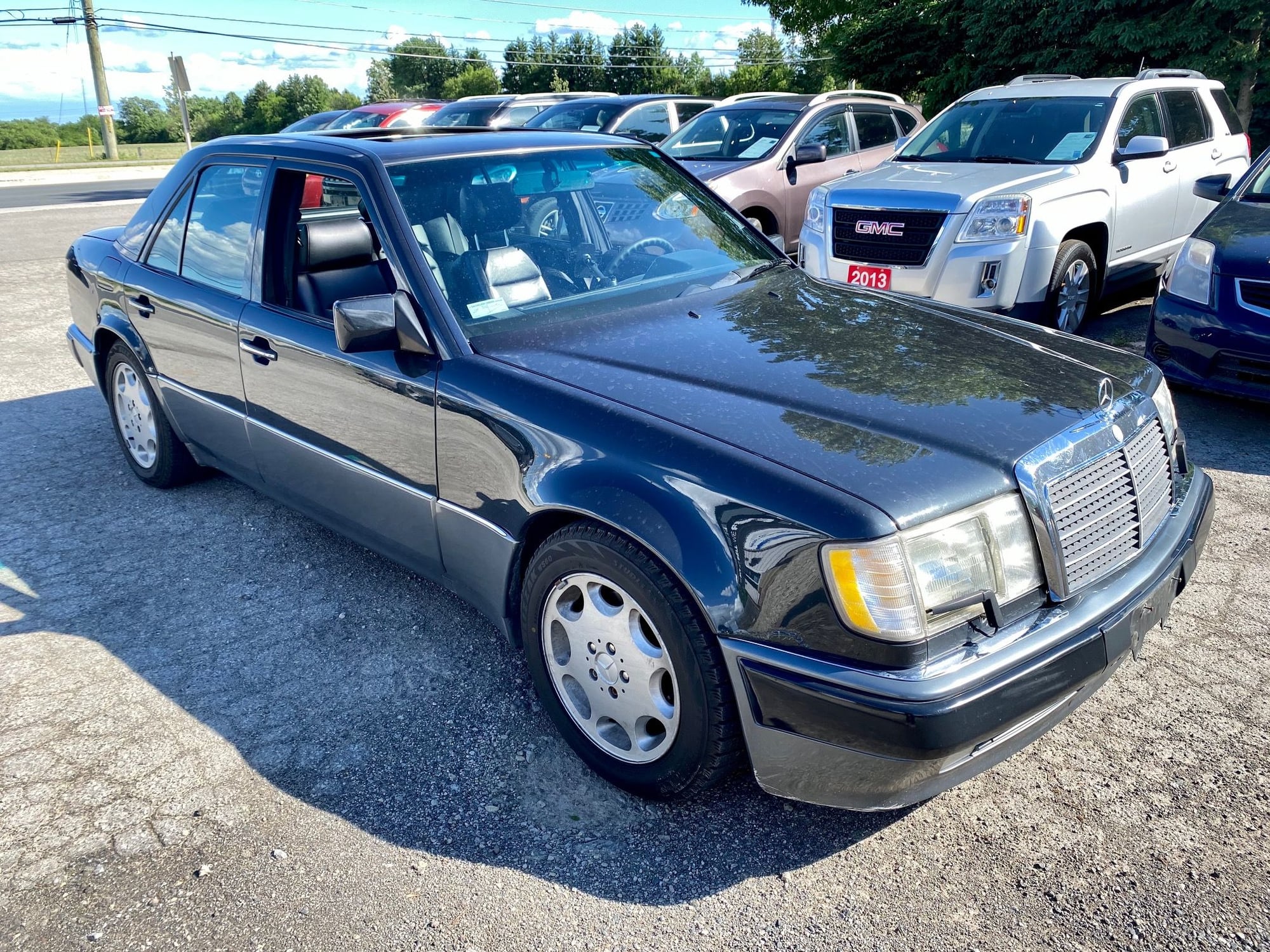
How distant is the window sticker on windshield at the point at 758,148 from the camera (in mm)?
9445

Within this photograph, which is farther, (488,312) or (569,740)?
(488,312)

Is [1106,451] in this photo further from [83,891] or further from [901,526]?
[83,891]

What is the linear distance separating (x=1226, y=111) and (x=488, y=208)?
777 centimetres

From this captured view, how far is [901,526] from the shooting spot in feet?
7.10

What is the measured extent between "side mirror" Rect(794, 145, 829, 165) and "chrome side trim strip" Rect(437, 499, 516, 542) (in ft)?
22.5

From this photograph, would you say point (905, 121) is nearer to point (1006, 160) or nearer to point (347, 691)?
point (1006, 160)

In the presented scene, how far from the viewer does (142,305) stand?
448 cm

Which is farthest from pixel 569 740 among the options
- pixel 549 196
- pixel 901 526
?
pixel 549 196

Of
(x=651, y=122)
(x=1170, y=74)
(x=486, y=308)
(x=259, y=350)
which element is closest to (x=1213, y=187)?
(x=1170, y=74)

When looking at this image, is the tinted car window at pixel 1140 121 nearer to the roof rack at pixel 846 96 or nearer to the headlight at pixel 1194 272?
the headlight at pixel 1194 272

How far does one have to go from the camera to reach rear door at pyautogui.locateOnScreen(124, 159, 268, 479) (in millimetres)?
3918

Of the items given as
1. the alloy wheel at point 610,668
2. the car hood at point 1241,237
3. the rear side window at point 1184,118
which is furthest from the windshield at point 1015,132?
the alloy wheel at point 610,668

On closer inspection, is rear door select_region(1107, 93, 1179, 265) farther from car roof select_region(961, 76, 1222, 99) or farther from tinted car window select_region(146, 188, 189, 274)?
tinted car window select_region(146, 188, 189, 274)

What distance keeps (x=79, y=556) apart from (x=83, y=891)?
2216 millimetres
